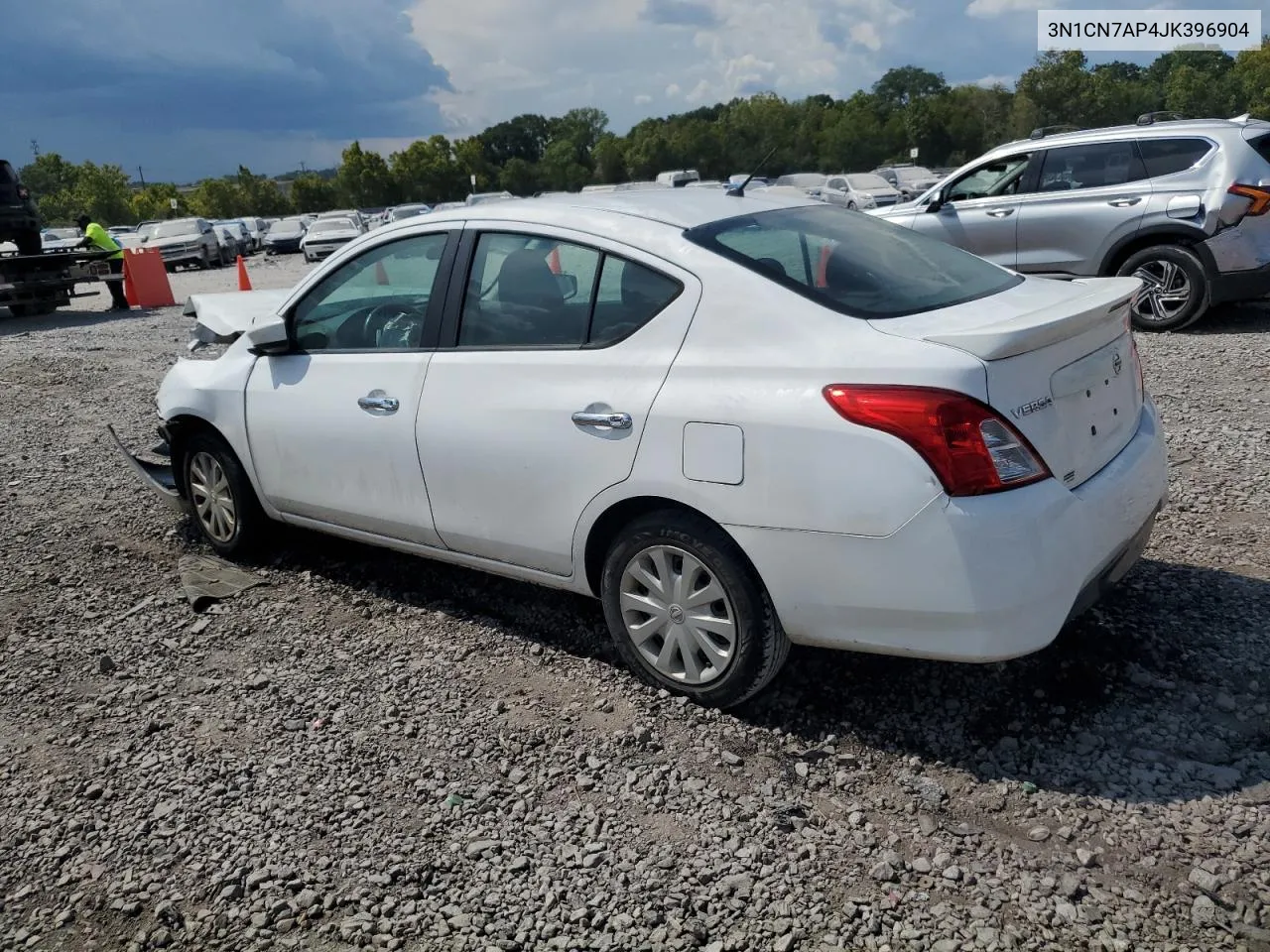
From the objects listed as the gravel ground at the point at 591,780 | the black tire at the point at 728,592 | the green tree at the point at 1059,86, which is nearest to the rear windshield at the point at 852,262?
the black tire at the point at 728,592

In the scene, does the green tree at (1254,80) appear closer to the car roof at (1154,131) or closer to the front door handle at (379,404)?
the car roof at (1154,131)

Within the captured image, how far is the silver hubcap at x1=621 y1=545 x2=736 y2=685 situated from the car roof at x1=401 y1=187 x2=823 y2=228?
1.18 m

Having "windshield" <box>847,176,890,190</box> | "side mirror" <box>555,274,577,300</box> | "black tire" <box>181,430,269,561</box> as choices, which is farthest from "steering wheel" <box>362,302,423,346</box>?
"windshield" <box>847,176,890,190</box>

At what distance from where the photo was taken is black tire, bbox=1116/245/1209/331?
8.84m

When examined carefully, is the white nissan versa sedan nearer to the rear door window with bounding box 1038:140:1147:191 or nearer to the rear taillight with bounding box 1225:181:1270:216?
the rear taillight with bounding box 1225:181:1270:216

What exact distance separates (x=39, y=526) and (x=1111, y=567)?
5.61 metres

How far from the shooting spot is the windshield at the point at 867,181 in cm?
3322

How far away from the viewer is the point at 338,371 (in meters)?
4.36

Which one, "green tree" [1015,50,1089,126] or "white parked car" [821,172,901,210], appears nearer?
"white parked car" [821,172,901,210]

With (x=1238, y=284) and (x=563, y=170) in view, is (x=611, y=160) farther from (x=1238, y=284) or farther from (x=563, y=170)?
(x=1238, y=284)

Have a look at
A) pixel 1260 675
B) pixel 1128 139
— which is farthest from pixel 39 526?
pixel 1128 139

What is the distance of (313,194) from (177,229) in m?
49.6

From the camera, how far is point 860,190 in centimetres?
3219

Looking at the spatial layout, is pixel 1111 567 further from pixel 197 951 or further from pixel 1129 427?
pixel 197 951
